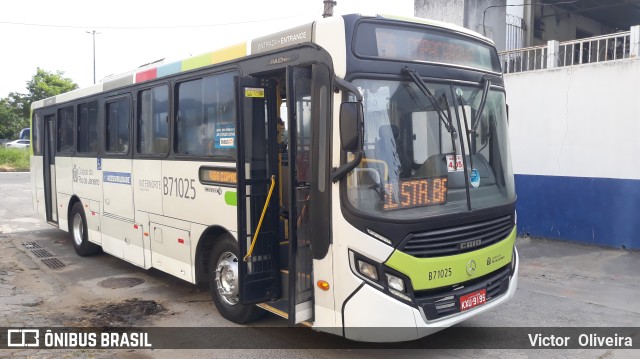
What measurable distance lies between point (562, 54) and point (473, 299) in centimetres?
750

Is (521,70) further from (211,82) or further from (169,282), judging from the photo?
(169,282)

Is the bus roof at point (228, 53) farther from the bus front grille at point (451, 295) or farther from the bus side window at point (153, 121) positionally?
the bus front grille at point (451, 295)

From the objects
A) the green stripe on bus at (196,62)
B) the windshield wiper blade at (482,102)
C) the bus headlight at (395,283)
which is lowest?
the bus headlight at (395,283)

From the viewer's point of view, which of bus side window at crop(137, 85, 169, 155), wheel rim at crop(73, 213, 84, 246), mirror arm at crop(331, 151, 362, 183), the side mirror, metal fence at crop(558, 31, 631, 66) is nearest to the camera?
the side mirror

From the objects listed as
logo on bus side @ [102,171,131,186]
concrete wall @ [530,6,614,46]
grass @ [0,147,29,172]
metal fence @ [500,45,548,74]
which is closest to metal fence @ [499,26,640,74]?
metal fence @ [500,45,548,74]

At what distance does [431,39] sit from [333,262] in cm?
214

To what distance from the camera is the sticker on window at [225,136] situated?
530cm

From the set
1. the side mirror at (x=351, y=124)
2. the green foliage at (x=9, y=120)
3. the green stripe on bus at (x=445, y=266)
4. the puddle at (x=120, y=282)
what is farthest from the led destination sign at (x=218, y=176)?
the green foliage at (x=9, y=120)

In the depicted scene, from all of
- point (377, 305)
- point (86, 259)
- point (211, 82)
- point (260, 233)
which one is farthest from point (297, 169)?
point (86, 259)

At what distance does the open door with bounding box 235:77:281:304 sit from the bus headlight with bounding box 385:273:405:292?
1.39 m

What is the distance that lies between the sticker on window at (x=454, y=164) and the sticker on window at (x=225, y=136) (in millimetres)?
2158

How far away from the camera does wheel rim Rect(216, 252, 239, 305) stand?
547cm

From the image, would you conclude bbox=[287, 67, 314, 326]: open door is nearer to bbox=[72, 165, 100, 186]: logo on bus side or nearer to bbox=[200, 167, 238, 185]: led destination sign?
bbox=[200, 167, 238, 185]: led destination sign

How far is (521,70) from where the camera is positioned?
10352mm
